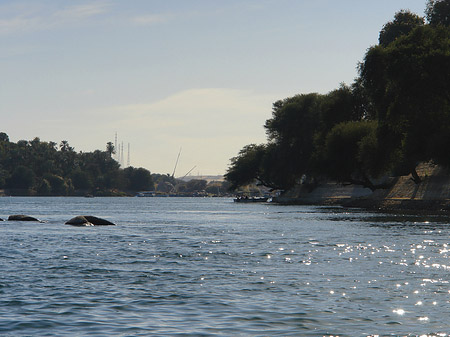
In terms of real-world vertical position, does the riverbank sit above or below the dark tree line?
below

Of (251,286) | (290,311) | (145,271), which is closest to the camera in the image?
(290,311)

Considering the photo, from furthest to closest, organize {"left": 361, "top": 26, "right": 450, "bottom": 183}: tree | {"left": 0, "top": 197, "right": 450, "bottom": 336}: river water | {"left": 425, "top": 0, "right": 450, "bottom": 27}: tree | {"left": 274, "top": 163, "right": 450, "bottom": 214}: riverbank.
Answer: {"left": 425, "top": 0, "right": 450, "bottom": 27}: tree
{"left": 274, "top": 163, "right": 450, "bottom": 214}: riverbank
{"left": 361, "top": 26, "right": 450, "bottom": 183}: tree
{"left": 0, "top": 197, "right": 450, "bottom": 336}: river water

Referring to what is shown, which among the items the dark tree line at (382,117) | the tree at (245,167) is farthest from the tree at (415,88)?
the tree at (245,167)

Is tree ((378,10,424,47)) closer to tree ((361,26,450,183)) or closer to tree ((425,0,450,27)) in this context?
tree ((425,0,450,27))

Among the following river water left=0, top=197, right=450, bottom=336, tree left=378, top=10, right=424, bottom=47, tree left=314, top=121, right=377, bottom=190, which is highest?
tree left=378, top=10, right=424, bottom=47

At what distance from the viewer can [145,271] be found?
86.9 ft

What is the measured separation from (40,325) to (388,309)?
9122mm

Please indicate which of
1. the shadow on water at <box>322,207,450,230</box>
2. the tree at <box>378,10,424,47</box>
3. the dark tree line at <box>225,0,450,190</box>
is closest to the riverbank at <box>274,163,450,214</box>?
the dark tree line at <box>225,0,450,190</box>

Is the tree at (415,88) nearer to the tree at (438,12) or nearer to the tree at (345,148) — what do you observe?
the tree at (345,148)

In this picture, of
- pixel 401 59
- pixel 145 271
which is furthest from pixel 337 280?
pixel 401 59

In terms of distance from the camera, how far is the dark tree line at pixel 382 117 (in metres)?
76.9

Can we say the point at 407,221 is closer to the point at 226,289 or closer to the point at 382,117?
the point at 382,117

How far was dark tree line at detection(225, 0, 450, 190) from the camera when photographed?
252ft

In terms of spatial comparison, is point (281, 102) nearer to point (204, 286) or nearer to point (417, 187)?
Answer: point (417, 187)
